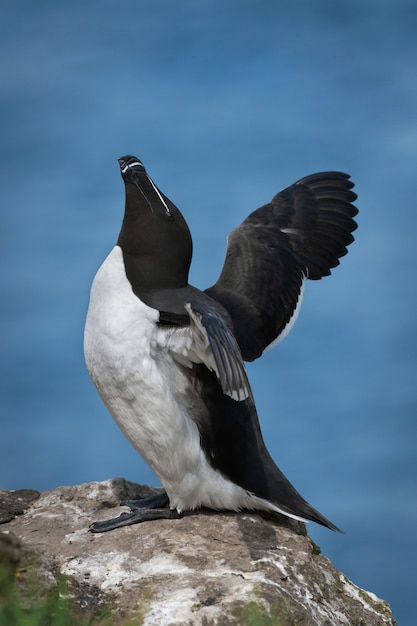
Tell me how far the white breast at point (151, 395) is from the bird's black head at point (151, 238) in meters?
0.12

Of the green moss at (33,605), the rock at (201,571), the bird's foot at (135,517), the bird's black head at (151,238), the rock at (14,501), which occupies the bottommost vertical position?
the green moss at (33,605)

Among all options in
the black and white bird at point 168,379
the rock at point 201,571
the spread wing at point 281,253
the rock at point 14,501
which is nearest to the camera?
the rock at point 201,571

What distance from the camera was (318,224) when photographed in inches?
294

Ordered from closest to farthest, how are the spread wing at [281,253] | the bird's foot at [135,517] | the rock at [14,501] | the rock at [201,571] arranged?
the rock at [201,571] → the bird's foot at [135,517] → the rock at [14,501] → the spread wing at [281,253]

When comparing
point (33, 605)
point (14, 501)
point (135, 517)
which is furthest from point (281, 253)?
point (33, 605)

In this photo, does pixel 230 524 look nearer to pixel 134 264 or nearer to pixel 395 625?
pixel 395 625

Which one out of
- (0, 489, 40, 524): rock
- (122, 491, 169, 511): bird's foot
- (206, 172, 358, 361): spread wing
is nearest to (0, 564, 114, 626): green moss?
(122, 491, 169, 511): bird's foot

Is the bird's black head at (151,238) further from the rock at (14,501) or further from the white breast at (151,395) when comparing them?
the rock at (14,501)

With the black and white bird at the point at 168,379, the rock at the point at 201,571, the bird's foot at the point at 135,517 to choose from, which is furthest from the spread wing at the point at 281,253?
the rock at the point at 201,571

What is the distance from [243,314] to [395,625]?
207 centimetres

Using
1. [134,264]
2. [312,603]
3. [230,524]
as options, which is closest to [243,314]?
[134,264]

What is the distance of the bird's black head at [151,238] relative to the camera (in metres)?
6.06

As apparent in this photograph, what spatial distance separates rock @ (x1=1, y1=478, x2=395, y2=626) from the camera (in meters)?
5.04

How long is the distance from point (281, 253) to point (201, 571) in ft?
8.34
